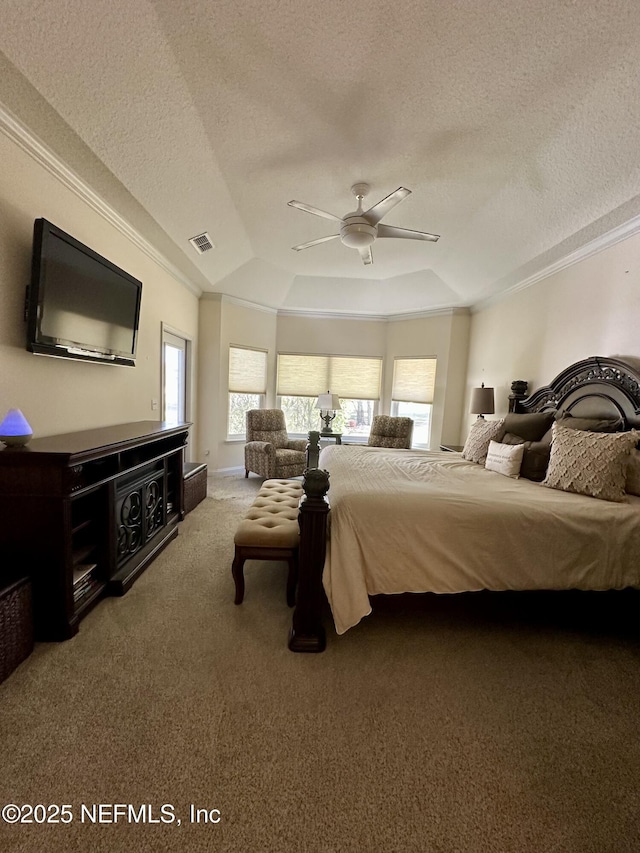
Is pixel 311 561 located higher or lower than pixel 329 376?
lower

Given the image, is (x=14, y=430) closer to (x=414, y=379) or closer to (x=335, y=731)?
(x=335, y=731)

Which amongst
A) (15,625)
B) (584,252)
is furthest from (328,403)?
(15,625)

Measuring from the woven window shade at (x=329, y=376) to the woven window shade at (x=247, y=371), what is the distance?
1.11 ft

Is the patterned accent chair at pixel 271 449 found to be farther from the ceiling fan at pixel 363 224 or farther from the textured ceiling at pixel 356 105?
the ceiling fan at pixel 363 224

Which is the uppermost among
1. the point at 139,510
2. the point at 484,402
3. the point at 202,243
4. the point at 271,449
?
the point at 202,243

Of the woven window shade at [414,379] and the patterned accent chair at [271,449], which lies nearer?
the patterned accent chair at [271,449]

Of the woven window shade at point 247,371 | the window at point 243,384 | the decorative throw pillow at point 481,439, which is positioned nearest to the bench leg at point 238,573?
the decorative throw pillow at point 481,439

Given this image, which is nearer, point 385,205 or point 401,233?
point 385,205

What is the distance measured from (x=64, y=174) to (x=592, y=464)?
395 cm

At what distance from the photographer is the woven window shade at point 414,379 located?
566 centimetres

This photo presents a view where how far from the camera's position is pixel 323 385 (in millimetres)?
6172

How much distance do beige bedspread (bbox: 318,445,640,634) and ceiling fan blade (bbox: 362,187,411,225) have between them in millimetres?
1919

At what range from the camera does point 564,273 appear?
3.43 m

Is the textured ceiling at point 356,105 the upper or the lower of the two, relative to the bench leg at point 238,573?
upper
